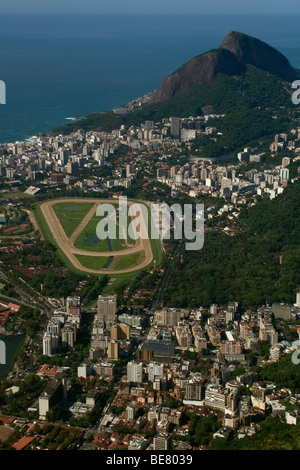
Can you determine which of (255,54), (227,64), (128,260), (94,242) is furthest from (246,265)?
(255,54)

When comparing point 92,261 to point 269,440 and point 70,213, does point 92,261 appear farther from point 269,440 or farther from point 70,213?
point 269,440

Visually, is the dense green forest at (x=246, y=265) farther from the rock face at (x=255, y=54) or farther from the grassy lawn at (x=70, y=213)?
the rock face at (x=255, y=54)

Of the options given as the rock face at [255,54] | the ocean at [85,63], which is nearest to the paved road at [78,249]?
the ocean at [85,63]

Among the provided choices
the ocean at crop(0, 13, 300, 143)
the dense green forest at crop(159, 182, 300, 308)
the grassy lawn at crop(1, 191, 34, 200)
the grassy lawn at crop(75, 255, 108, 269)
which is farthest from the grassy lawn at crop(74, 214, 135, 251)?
the ocean at crop(0, 13, 300, 143)

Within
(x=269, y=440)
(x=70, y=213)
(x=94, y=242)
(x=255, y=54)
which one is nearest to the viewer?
(x=269, y=440)

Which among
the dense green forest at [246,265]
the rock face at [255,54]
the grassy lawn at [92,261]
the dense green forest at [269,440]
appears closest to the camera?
the dense green forest at [269,440]

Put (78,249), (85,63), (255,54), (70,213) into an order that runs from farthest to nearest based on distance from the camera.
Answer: (85,63) → (255,54) → (70,213) → (78,249)
